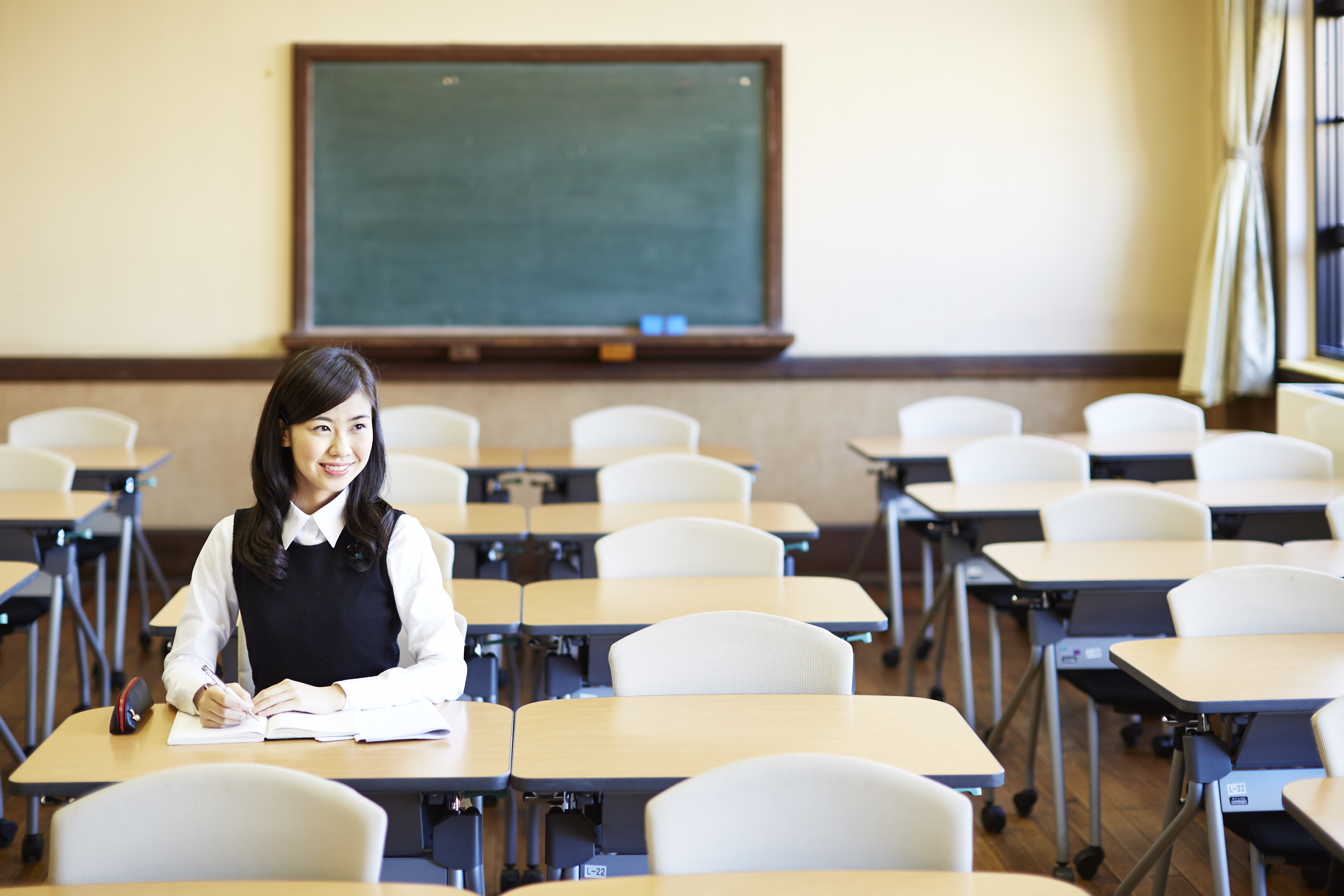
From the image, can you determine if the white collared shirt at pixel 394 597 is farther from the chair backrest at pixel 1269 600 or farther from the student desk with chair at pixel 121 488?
the student desk with chair at pixel 121 488

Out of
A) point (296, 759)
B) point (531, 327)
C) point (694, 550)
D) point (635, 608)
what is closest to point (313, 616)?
point (296, 759)

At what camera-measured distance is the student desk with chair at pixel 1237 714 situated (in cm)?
198

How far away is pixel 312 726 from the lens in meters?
1.78

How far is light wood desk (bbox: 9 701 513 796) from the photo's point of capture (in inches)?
64.1

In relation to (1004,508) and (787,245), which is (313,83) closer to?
(787,245)

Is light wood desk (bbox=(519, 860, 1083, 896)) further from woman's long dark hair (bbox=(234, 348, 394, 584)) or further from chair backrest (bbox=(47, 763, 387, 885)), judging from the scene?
woman's long dark hair (bbox=(234, 348, 394, 584))

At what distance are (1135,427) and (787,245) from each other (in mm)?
1745

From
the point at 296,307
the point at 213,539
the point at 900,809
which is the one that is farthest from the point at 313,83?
the point at 900,809

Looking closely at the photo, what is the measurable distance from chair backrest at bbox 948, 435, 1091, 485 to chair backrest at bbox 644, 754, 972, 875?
8.83ft

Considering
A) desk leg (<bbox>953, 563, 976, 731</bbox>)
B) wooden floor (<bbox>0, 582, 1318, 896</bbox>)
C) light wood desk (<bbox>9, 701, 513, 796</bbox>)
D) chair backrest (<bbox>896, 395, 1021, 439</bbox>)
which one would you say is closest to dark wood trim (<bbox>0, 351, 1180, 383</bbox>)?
chair backrest (<bbox>896, 395, 1021, 439</bbox>)

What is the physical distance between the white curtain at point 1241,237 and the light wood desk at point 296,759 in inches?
174

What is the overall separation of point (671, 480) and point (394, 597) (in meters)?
1.74

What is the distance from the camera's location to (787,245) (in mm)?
5656

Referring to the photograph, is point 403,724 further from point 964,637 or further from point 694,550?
point 964,637
